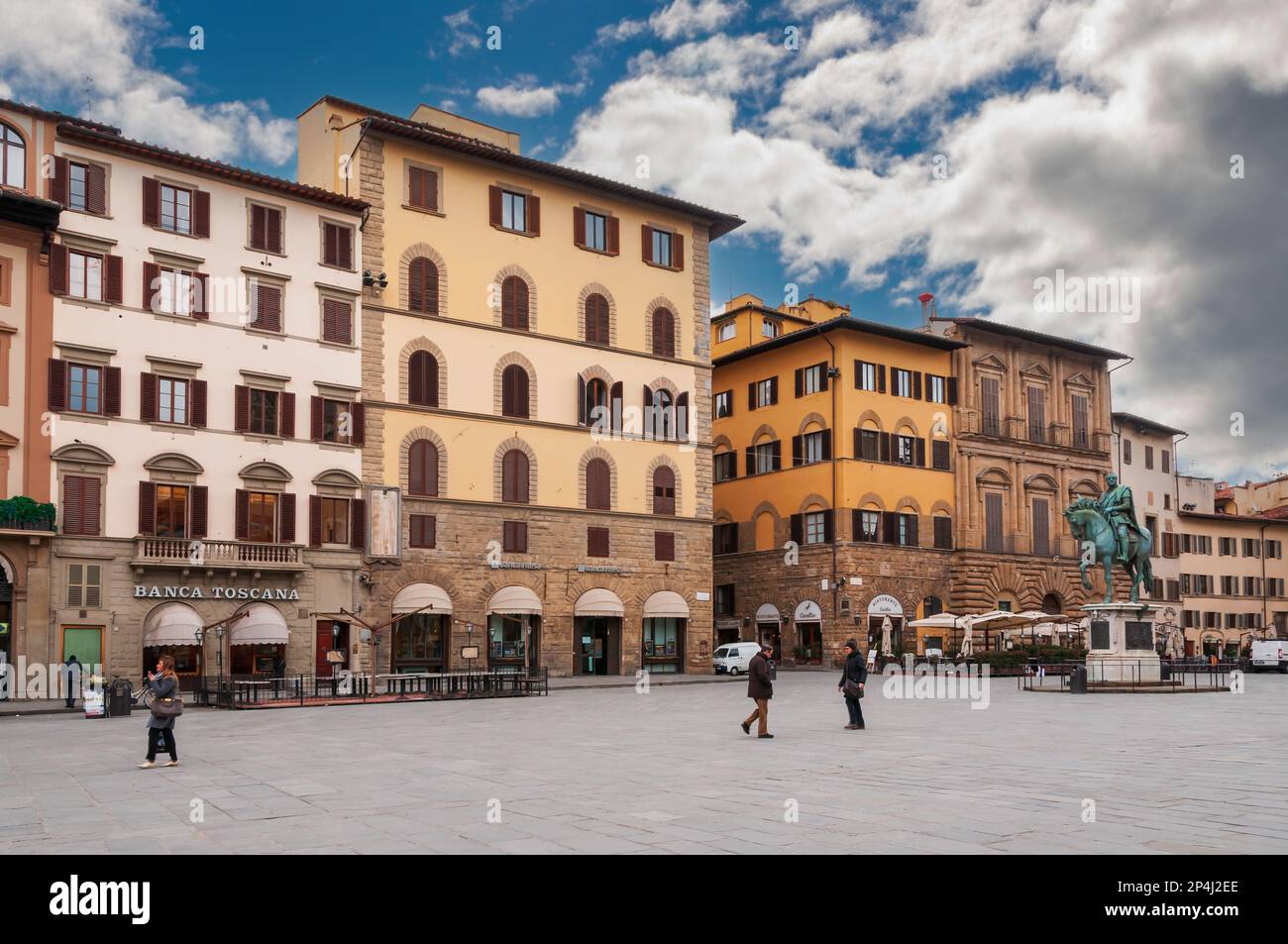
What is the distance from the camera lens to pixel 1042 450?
65.3 meters

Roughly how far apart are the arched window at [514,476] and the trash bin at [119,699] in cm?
1928

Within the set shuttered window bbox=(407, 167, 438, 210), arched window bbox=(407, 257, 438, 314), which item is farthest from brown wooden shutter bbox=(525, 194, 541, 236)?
arched window bbox=(407, 257, 438, 314)

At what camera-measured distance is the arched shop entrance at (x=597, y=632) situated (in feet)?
160

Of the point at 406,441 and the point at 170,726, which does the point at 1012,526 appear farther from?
the point at 170,726

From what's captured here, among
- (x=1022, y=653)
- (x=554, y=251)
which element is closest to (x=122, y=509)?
(x=554, y=251)

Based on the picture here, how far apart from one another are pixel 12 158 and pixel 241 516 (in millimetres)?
12865

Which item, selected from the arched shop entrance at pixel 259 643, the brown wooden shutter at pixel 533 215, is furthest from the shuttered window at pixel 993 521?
the arched shop entrance at pixel 259 643

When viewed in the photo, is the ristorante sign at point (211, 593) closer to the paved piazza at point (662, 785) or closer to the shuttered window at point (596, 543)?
the paved piazza at point (662, 785)

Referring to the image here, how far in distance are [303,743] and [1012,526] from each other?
4905 centimetres

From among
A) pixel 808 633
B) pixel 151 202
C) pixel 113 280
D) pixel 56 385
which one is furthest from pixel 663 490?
pixel 56 385

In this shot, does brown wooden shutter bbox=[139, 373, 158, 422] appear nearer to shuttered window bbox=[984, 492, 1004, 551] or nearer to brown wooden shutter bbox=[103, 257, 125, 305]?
brown wooden shutter bbox=[103, 257, 125, 305]

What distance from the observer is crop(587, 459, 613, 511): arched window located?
4962 cm

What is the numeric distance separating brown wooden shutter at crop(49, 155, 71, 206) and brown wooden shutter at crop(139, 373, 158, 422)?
19.1ft

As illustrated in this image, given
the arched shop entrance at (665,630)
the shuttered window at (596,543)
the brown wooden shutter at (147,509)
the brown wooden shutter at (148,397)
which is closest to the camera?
the brown wooden shutter at (147,509)
